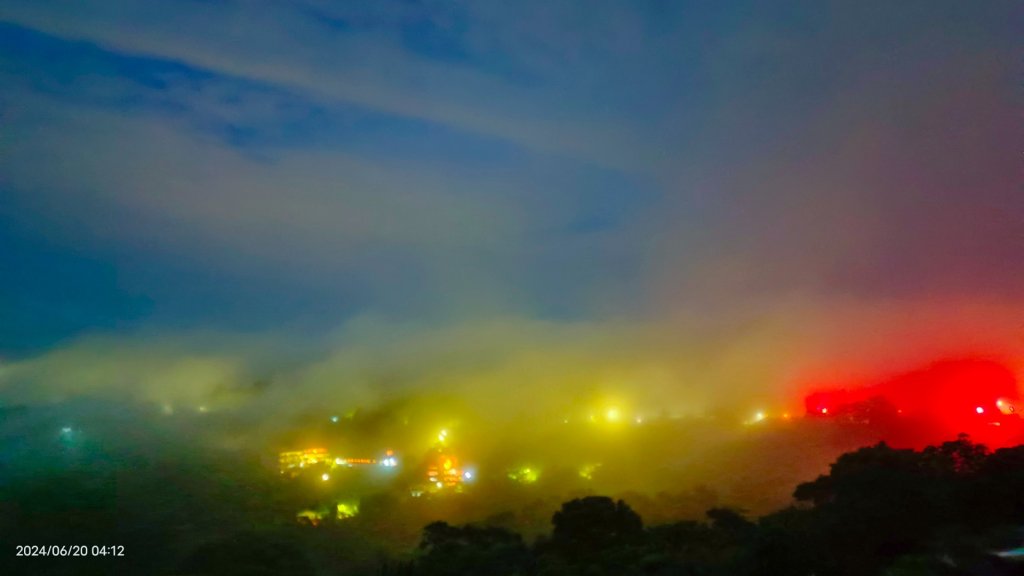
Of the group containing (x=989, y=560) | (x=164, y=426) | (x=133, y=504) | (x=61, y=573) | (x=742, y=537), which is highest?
(x=164, y=426)

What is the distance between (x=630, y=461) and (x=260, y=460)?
774 inches

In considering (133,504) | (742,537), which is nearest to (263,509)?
(133,504)

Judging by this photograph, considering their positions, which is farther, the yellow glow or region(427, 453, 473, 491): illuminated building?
region(427, 453, 473, 491): illuminated building

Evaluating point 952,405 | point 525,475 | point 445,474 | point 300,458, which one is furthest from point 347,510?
point 952,405

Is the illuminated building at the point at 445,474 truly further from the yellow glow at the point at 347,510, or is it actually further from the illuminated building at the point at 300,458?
the illuminated building at the point at 300,458

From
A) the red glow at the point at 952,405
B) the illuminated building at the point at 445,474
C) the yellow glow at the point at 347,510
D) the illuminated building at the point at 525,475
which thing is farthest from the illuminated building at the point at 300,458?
the red glow at the point at 952,405

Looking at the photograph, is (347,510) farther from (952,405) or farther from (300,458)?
(952,405)

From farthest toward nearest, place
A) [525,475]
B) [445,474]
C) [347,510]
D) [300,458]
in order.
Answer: [300,458] → [445,474] → [525,475] → [347,510]

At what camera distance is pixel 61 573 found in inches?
609

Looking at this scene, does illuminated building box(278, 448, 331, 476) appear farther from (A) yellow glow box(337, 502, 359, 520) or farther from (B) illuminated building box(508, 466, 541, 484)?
(B) illuminated building box(508, 466, 541, 484)

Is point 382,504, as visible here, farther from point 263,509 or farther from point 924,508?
point 924,508

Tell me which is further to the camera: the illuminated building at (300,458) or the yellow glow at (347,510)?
the illuminated building at (300,458)

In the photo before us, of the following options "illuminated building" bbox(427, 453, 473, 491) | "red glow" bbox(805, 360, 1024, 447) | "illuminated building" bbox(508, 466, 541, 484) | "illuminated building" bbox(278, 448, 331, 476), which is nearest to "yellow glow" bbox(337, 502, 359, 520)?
"illuminated building" bbox(427, 453, 473, 491)

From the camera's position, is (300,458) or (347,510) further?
(300,458)
